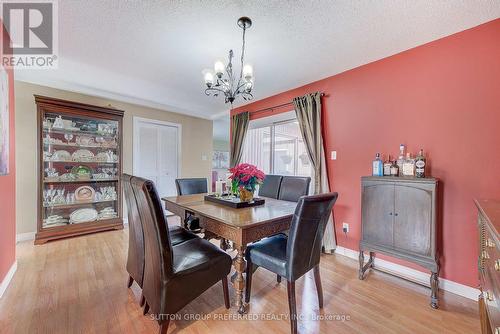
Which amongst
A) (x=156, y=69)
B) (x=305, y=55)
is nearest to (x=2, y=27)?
(x=156, y=69)

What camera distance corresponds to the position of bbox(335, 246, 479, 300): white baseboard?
1.88 meters

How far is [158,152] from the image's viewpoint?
4.44 metres

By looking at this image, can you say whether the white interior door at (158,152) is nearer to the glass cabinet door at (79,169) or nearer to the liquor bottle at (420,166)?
the glass cabinet door at (79,169)

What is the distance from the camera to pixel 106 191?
11.9 feet

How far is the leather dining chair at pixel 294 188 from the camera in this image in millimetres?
2479

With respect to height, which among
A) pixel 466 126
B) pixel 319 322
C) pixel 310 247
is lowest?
pixel 319 322

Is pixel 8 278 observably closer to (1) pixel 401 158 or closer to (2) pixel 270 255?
(2) pixel 270 255

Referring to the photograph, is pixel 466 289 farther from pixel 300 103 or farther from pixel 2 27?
pixel 2 27

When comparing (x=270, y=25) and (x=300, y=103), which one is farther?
(x=300, y=103)

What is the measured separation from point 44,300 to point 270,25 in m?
3.05

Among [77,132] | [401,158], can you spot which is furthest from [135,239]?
[77,132]

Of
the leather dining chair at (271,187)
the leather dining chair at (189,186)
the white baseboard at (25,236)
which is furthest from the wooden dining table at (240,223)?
the white baseboard at (25,236)

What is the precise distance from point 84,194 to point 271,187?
122 inches

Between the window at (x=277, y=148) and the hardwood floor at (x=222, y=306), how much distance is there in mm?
1780
